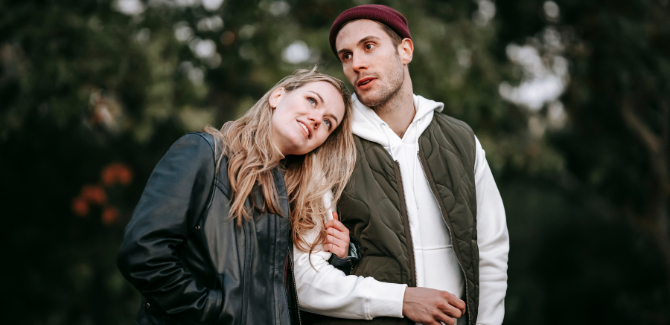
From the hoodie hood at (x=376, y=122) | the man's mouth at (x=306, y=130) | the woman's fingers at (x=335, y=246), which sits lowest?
the woman's fingers at (x=335, y=246)

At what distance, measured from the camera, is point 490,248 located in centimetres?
222

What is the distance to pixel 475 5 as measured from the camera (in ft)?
18.3

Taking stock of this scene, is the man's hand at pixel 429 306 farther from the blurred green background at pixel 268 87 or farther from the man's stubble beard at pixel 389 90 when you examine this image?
the blurred green background at pixel 268 87

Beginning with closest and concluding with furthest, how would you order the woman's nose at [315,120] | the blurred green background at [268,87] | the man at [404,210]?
1. the man at [404,210]
2. the woman's nose at [315,120]
3. the blurred green background at [268,87]

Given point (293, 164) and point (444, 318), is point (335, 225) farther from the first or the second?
point (444, 318)

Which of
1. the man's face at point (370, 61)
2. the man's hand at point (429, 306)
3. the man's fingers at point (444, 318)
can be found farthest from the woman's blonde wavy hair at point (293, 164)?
the man's fingers at point (444, 318)

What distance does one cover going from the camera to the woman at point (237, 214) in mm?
1577

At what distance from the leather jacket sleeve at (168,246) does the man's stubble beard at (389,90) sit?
85 centimetres

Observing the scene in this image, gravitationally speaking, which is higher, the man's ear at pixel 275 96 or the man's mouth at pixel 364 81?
the man's mouth at pixel 364 81

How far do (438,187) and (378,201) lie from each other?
0.27 m

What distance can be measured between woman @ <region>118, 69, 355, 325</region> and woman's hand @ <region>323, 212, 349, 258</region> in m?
0.04

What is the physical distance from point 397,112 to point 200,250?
1.06 metres

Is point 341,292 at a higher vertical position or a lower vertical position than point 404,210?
lower

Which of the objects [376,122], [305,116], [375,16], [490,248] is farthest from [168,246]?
[490,248]
